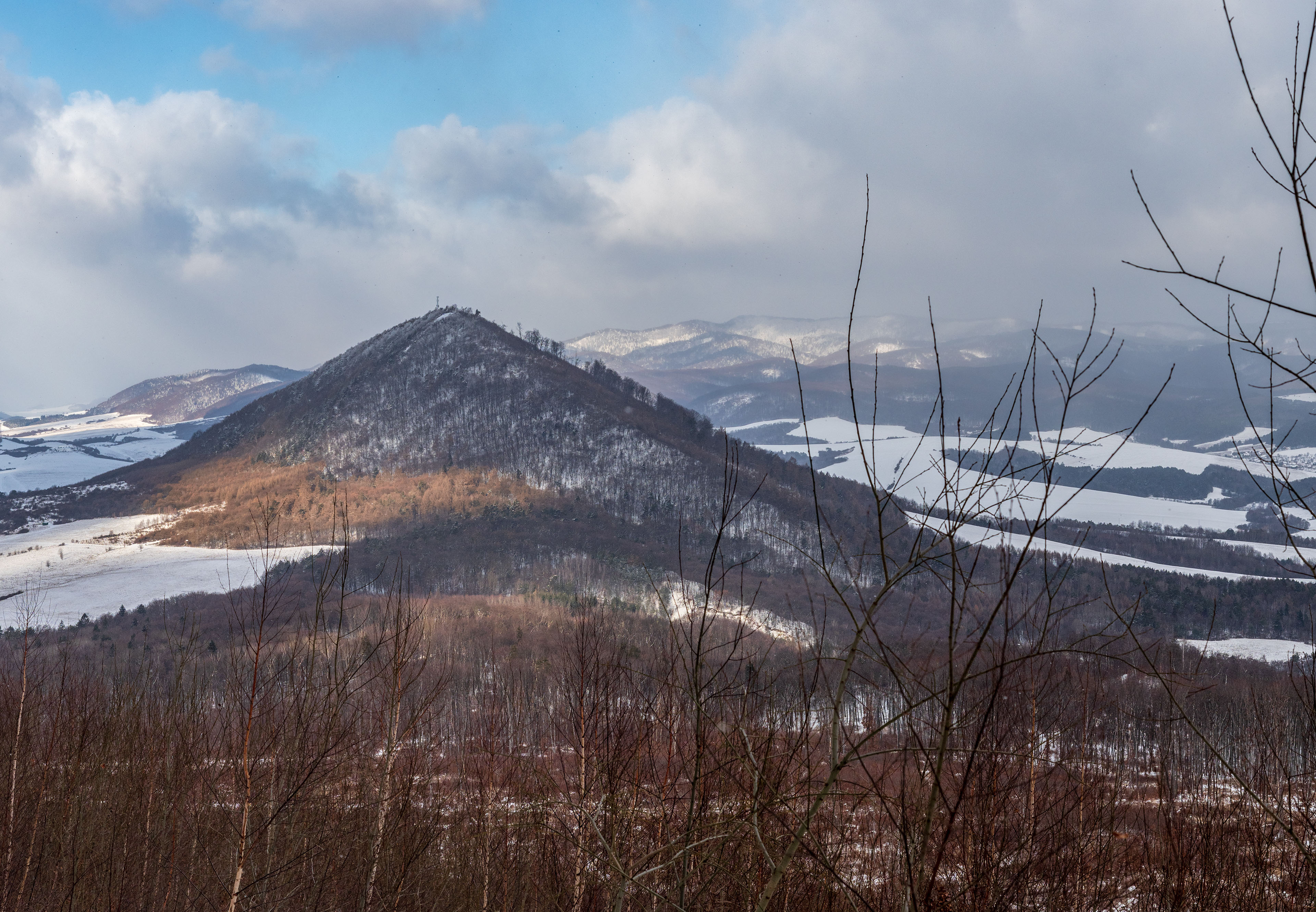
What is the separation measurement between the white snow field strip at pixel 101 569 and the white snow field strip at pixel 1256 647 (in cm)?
9774

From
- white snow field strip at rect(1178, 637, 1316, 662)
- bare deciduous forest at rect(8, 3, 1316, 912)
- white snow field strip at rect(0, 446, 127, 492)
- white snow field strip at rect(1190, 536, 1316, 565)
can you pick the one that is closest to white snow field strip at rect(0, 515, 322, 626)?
bare deciduous forest at rect(8, 3, 1316, 912)

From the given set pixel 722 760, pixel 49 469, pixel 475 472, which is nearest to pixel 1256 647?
pixel 722 760

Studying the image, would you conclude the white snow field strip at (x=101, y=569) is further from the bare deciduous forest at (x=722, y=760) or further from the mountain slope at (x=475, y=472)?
the bare deciduous forest at (x=722, y=760)

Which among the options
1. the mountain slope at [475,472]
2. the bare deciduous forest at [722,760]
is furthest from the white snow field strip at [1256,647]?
the mountain slope at [475,472]

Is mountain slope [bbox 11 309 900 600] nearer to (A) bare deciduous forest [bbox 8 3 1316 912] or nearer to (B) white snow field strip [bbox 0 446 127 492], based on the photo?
(B) white snow field strip [bbox 0 446 127 492]

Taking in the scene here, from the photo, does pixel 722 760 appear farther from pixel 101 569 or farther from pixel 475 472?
pixel 475 472

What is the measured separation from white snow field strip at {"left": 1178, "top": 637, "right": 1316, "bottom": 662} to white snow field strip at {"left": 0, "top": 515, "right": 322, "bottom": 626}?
97.7 metres

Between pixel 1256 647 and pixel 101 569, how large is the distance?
139 metres

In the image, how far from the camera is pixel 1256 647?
80.9m

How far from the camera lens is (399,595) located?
23.5ft

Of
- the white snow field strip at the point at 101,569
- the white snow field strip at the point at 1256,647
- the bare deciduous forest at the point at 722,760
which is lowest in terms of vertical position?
the white snow field strip at the point at 1256,647

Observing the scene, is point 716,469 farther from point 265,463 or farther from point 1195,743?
point 1195,743

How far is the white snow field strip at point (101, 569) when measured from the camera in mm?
78312

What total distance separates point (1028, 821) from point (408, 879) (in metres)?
8.63
